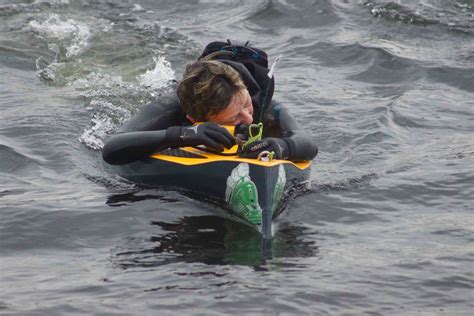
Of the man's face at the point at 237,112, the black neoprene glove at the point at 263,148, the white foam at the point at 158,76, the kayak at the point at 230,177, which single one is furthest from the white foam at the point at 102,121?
the black neoprene glove at the point at 263,148

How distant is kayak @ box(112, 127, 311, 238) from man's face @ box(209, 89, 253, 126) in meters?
0.26

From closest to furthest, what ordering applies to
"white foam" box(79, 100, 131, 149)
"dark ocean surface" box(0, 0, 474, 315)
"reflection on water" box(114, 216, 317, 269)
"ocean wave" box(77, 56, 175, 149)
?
1. "dark ocean surface" box(0, 0, 474, 315)
2. "reflection on water" box(114, 216, 317, 269)
3. "white foam" box(79, 100, 131, 149)
4. "ocean wave" box(77, 56, 175, 149)

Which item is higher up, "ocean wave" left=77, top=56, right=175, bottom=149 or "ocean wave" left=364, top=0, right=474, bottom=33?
"ocean wave" left=364, top=0, right=474, bottom=33

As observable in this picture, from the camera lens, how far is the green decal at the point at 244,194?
20.3ft

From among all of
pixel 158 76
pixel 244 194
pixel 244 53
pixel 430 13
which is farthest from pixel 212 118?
pixel 430 13

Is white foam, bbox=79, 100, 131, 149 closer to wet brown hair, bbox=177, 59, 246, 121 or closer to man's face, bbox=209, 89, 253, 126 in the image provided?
wet brown hair, bbox=177, 59, 246, 121

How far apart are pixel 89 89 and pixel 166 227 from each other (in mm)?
4542

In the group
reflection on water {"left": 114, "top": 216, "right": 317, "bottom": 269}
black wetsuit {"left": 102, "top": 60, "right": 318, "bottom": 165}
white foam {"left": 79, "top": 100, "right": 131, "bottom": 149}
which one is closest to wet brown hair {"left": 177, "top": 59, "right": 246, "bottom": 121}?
black wetsuit {"left": 102, "top": 60, "right": 318, "bottom": 165}

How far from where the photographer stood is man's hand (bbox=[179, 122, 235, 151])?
6.38 metres

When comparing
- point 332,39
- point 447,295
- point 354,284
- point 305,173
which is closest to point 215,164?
point 305,173

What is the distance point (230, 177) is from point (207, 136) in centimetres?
32

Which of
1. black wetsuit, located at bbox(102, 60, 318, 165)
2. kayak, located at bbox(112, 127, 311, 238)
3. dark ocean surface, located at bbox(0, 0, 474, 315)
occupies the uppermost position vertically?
black wetsuit, located at bbox(102, 60, 318, 165)

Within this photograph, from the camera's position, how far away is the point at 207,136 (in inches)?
252

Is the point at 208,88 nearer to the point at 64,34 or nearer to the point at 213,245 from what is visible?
the point at 213,245
